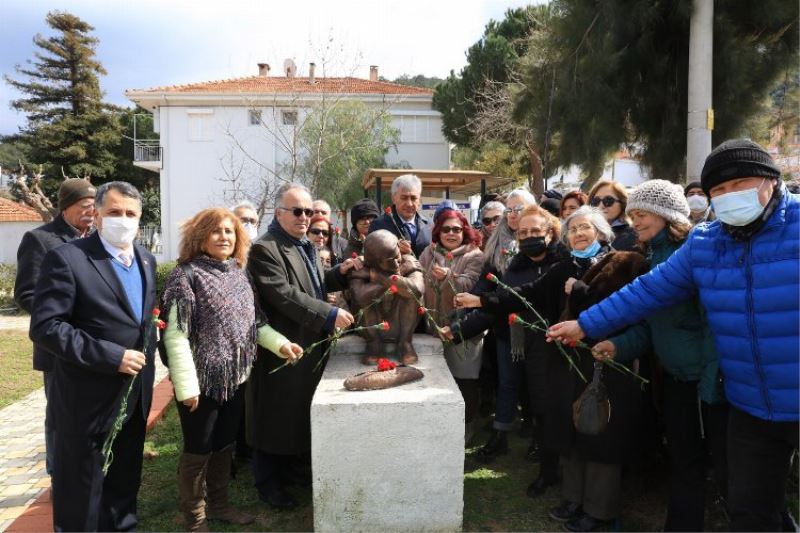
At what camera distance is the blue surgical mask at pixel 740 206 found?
229cm

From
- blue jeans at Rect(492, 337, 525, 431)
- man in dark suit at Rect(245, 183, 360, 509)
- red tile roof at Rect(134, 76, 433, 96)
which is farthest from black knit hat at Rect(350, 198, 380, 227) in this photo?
red tile roof at Rect(134, 76, 433, 96)

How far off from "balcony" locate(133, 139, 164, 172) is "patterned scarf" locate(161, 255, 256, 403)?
24.6 meters

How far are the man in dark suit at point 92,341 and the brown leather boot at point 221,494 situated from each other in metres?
0.60

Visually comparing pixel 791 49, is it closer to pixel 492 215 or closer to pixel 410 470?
pixel 492 215

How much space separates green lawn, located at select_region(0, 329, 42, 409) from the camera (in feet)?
21.8

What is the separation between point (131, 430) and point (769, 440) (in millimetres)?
3027

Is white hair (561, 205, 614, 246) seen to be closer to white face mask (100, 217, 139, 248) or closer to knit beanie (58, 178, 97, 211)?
white face mask (100, 217, 139, 248)

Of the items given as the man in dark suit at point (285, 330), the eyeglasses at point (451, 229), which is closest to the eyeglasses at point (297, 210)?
the man in dark suit at point (285, 330)

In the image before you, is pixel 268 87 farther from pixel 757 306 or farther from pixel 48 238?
pixel 757 306

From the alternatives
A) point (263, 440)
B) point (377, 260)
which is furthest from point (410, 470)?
point (377, 260)

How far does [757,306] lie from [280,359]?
256cm

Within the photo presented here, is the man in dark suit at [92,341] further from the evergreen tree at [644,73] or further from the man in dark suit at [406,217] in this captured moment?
the evergreen tree at [644,73]

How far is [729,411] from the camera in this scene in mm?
2598

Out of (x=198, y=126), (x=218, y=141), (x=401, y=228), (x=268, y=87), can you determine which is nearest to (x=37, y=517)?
(x=401, y=228)
